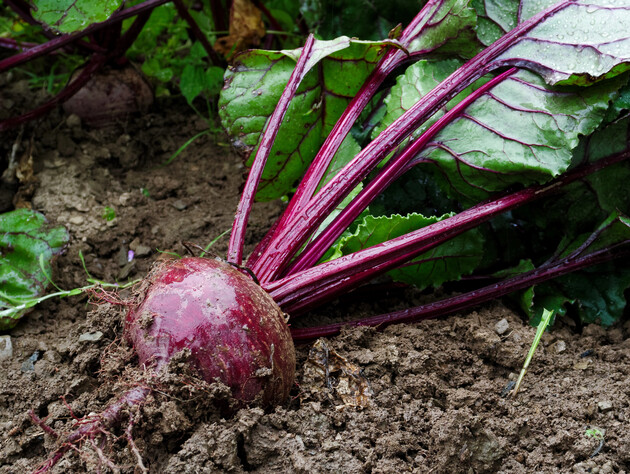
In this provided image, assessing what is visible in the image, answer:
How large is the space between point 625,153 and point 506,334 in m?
0.81

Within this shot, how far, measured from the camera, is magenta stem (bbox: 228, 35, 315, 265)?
1884mm

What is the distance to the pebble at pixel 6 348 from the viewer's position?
197 cm

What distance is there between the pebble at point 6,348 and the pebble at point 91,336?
14.0 inches

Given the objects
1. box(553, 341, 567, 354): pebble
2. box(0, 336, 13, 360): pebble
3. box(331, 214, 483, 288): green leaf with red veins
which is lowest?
box(0, 336, 13, 360): pebble

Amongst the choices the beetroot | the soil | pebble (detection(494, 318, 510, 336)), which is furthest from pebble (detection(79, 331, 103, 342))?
pebble (detection(494, 318, 510, 336))

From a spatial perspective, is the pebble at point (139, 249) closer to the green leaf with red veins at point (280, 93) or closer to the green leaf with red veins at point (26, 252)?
the green leaf with red veins at point (26, 252)

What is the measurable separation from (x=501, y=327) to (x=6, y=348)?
1643 millimetres

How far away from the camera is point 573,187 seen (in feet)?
7.35

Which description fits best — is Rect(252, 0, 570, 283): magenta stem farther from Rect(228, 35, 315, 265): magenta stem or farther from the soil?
the soil

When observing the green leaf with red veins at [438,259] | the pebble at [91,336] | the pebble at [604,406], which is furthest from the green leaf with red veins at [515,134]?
the pebble at [91,336]

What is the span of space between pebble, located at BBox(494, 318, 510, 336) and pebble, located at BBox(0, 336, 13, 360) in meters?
1.60

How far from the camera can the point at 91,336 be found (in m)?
1.79

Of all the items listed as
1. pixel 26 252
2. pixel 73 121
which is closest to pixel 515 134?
pixel 26 252

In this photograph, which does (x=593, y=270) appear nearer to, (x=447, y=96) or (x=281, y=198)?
(x=447, y=96)
